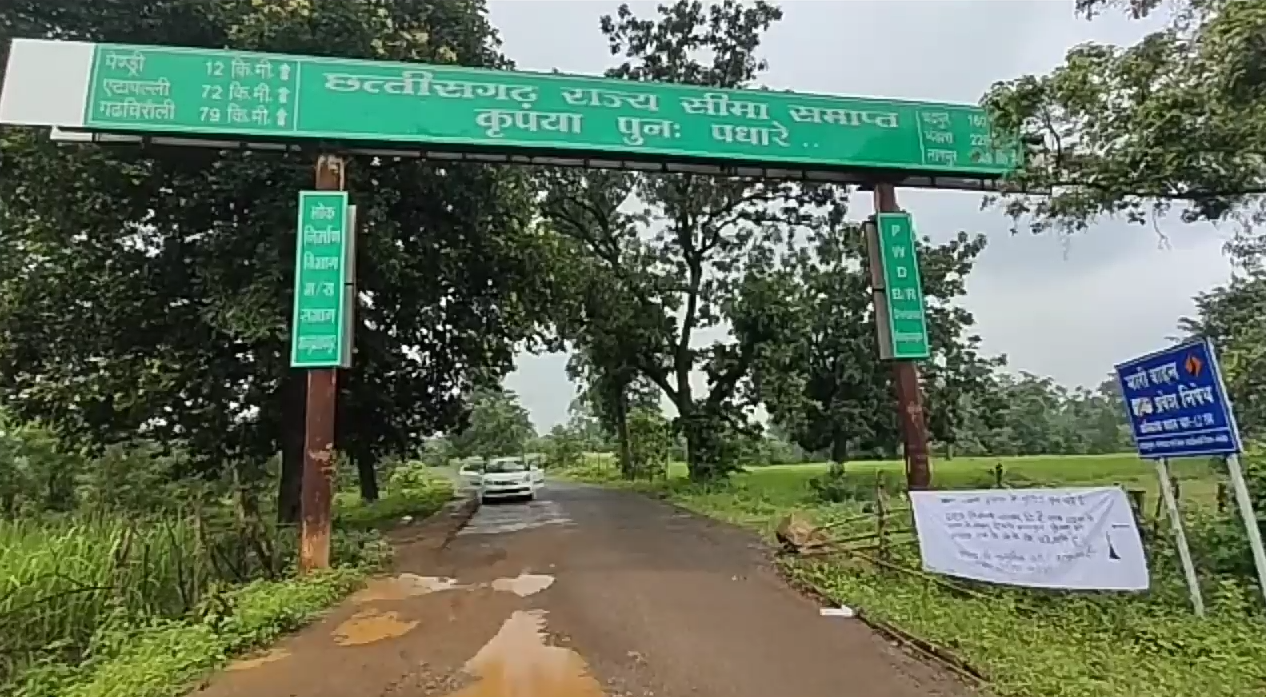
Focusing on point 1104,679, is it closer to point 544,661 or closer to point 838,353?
point 544,661

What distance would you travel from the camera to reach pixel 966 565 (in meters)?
7.70

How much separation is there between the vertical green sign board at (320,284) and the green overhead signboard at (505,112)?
0.93 metres

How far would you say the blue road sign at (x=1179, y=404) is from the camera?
590cm

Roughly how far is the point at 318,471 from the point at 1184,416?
8.31m

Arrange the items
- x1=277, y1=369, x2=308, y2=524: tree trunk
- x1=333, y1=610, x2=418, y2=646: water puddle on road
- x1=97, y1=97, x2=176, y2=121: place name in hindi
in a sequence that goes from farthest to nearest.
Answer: x1=277, y1=369, x2=308, y2=524: tree trunk
x1=97, y1=97, x2=176, y2=121: place name in hindi
x1=333, y1=610, x2=418, y2=646: water puddle on road

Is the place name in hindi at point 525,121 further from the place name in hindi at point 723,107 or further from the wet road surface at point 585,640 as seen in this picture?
the wet road surface at point 585,640

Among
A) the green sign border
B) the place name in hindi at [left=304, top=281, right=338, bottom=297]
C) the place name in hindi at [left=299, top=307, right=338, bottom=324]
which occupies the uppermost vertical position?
the green sign border

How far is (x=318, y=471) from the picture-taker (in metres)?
9.36

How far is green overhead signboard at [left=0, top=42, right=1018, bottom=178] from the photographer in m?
9.21

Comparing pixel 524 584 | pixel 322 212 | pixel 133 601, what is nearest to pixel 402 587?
pixel 524 584

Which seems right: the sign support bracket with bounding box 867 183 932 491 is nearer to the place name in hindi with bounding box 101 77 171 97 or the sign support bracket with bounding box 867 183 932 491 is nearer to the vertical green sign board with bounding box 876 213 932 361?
the vertical green sign board with bounding box 876 213 932 361

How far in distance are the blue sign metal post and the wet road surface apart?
8.38 ft

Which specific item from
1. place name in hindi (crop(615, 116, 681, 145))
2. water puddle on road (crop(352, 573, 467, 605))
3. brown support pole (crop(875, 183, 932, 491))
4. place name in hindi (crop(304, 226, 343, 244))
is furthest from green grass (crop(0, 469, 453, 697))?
Result: brown support pole (crop(875, 183, 932, 491))

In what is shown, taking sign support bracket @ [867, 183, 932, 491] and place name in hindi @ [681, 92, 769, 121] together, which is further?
place name in hindi @ [681, 92, 769, 121]
